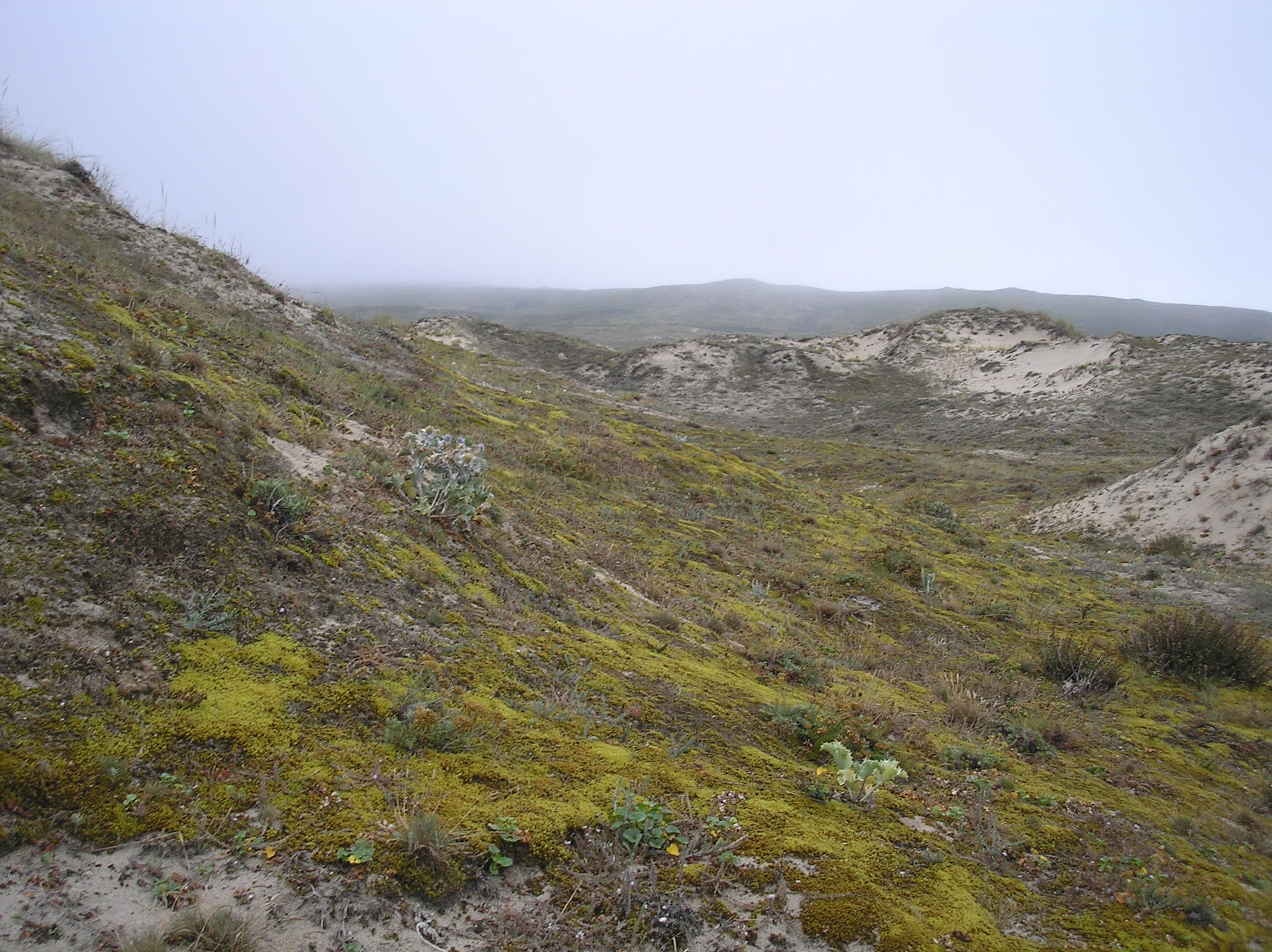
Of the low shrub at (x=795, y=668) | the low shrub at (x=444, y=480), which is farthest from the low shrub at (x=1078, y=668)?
the low shrub at (x=444, y=480)

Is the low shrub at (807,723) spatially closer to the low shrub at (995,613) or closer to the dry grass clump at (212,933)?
the dry grass clump at (212,933)

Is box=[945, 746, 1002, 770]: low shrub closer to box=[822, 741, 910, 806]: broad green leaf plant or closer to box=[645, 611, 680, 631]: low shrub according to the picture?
box=[822, 741, 910, 806]: broad green leaf plant

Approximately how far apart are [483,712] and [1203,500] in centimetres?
2158

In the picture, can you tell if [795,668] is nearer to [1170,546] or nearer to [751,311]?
[1170,546]

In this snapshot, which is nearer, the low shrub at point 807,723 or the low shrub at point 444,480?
the low shrub at point 807,723

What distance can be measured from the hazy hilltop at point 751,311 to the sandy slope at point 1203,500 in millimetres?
74028

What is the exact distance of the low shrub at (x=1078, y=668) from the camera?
23.8 ft

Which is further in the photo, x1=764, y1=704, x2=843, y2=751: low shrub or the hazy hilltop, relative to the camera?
the hazy hilltop

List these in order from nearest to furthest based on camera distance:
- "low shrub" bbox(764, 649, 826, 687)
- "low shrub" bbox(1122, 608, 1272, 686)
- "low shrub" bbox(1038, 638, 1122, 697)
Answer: "low shrub" bbox(764, 649, 826, 687) < "low shrub" bbox(1038, 638, 1122, 697) < "low shrub" bbox(1122, 608, 1272, 686)

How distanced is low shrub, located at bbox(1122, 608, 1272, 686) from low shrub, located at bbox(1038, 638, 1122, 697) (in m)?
0.60

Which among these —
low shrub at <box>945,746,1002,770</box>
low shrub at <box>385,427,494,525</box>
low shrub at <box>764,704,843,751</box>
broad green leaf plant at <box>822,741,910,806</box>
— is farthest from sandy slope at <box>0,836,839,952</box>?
low shrub at <box>385,427,494,525</box>

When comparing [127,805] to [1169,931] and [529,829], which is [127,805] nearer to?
[529,829]

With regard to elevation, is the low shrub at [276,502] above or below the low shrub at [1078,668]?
above

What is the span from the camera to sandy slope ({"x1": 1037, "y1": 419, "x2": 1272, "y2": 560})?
16094 millimetres
